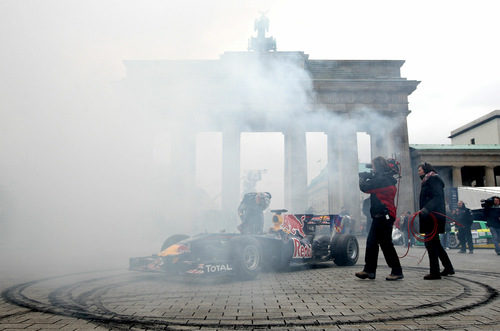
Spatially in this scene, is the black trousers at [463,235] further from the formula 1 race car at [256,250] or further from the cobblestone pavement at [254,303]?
the cobblestone pavement at [254,303]

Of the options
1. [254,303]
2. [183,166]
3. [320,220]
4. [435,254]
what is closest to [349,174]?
[183,166]

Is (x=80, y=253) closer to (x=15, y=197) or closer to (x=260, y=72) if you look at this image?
(x=15, y=197)

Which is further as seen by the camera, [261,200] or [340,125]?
[340,125]

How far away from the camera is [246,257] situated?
6.49 m

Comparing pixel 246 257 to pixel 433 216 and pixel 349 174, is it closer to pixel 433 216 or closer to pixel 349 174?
pixel 433 216

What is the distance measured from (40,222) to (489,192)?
21.5 meters

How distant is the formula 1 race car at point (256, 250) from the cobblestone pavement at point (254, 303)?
249 mm

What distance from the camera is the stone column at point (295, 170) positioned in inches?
1131

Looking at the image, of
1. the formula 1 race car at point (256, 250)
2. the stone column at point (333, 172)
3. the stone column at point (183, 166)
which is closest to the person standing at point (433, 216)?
the formula 1 race car at point (256, 250)

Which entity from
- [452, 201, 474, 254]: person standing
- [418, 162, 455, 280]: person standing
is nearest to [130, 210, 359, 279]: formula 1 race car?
[418, 162, 455, 280]: person standing

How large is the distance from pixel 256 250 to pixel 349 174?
25.6 meters

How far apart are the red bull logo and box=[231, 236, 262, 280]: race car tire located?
3.59 feet

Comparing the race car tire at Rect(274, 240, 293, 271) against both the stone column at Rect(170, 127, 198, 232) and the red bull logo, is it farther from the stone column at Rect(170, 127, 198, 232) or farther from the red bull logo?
the stone column at Rect(170, 127, 198, 232)

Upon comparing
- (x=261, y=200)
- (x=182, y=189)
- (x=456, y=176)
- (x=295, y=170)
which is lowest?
(x=261, y=200)
